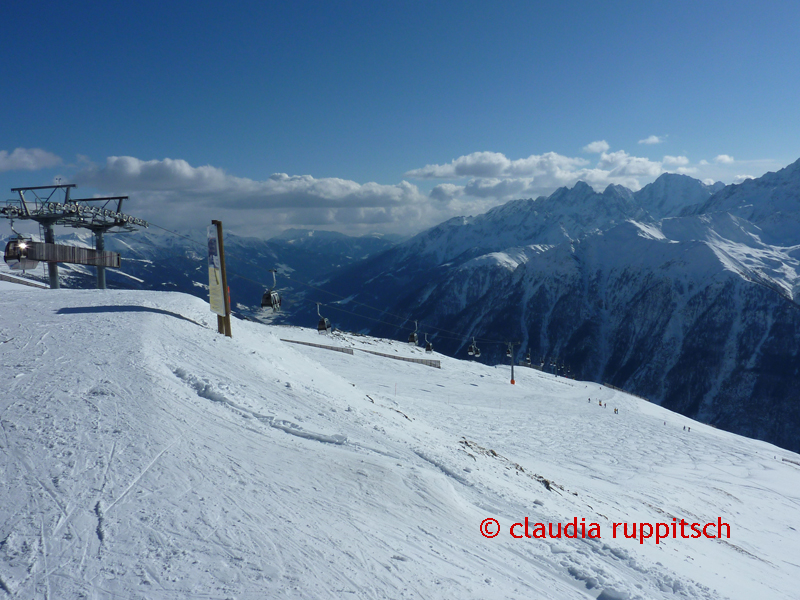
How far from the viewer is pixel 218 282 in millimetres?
19484

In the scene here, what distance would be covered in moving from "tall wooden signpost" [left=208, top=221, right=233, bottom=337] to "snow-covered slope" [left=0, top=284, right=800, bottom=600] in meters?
1.17

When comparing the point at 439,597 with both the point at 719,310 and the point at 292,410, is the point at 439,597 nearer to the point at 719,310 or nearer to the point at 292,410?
the point at 292,410

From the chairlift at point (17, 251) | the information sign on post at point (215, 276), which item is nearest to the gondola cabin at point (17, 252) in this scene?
the chairlift at point (17, 251)

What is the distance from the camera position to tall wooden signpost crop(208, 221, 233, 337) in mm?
19344

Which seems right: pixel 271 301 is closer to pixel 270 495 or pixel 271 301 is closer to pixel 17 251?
pixel 270 495

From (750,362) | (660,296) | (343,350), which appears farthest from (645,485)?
(660,296)

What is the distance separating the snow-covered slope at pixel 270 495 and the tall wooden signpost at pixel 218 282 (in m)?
1.17

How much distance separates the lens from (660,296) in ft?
575

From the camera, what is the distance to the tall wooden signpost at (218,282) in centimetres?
1934

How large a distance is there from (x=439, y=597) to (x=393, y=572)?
0.72 m

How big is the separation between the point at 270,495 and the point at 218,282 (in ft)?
44.5

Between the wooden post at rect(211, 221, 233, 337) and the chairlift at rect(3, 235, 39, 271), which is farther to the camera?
the chairlift at rect(3, 235, 39, 271)

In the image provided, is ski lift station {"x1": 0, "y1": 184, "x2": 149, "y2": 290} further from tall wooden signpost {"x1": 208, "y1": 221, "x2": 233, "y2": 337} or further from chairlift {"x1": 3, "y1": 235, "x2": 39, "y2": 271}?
tall wooden signpost {"x1": 208, "y1": 221, "x2": 233, "y2": 337}

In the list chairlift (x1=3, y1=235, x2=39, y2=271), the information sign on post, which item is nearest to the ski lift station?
chairlift (x1=3, y1=235, x2=39, y2=271)
